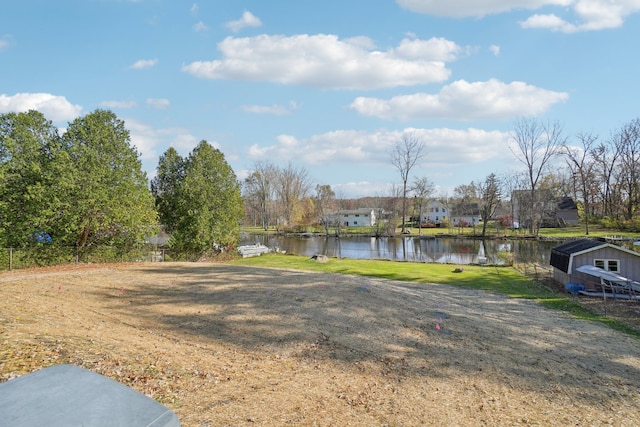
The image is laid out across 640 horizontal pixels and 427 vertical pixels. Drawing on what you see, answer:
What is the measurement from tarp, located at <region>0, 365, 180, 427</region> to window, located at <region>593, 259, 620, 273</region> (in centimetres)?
2606

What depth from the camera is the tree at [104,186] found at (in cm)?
1894

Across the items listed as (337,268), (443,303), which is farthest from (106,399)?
(337,268)

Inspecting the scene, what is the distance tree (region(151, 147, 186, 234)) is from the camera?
2873 centimetres

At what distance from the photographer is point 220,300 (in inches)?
498

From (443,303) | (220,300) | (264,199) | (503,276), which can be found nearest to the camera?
(220,300)

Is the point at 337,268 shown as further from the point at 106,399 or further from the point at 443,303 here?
the point at 106,399

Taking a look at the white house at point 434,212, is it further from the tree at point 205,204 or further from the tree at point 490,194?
the tree at point 205,204

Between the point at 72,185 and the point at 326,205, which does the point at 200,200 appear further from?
the point at 326,205

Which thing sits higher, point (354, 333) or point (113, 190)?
point (113, 190)

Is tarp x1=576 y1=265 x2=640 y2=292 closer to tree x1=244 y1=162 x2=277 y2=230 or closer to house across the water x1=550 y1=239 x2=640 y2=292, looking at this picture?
house across the water x1=550 y1=239 x2=640 y2=292

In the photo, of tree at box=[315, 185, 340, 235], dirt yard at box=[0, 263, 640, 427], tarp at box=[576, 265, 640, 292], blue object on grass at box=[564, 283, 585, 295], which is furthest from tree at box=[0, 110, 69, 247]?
tree at box=[315, 185, 340, 235]

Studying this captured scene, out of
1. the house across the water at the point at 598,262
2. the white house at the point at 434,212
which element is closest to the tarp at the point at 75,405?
the house across the water at the point at 598,262

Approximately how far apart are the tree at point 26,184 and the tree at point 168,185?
33.0 ft

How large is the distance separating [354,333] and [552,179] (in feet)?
284
